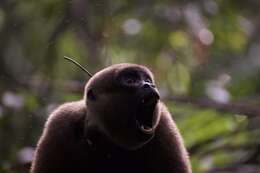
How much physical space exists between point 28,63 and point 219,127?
1.44 m

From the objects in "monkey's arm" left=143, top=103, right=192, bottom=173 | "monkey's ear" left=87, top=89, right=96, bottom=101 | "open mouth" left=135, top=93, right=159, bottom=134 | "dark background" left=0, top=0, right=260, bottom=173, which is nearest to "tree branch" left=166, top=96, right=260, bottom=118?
"dark background" left=0, top=0, right=260, bottom=173

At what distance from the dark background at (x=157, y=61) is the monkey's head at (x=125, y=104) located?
100 cm

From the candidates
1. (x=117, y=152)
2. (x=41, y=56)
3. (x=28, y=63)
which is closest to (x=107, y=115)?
(x=117, y=152)

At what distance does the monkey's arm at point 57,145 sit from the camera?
308cm

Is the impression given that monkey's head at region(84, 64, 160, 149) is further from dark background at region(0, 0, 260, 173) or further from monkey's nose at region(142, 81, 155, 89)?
dark background at region(0, 0, 260, 173)

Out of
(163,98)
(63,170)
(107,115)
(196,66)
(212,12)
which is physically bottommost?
(63,170)

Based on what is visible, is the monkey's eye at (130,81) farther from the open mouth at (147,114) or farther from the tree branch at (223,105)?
the tree branch at (223,105)

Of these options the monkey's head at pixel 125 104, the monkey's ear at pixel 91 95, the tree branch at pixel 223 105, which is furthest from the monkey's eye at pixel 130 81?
the tree branch at pixel 223 105

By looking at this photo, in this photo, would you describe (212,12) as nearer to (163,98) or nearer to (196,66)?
(196,66)

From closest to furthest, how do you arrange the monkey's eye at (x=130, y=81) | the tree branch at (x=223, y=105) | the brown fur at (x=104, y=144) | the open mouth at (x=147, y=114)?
the open mouth at (x=147, y=114) < the monkey's eye at (x=130, y=81) < the brown fur at (x=104, y=144) < the tree branch at (x=223, y=105)

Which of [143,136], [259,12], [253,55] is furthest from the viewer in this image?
[259,12]

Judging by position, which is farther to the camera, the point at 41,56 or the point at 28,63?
the point at 28,63

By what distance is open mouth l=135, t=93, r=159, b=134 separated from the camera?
2.80 metres

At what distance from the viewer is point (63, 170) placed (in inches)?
121
